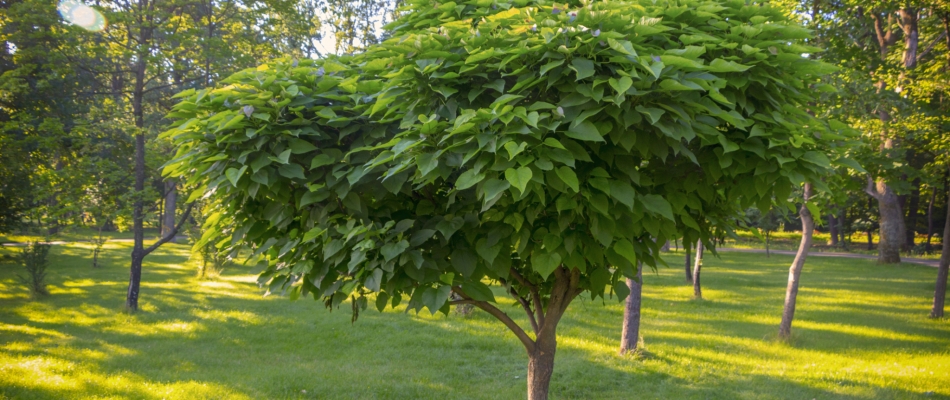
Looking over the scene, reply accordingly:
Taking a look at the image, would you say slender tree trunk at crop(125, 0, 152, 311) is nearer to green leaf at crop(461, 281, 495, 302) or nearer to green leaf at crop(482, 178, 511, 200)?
green leaf at crop(461, 281, 495, 302)

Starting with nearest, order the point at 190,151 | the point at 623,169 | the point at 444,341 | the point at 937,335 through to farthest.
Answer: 1. the point at 623,169
2. the point at 190,151
3. the point at 444,341
4. the point at 937,335

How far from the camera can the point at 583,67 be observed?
217 cm

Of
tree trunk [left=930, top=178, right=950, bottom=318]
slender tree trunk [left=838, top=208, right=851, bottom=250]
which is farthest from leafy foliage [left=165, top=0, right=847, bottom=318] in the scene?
slender tree trunk [left=838, top=208, right=851, bottom=250]

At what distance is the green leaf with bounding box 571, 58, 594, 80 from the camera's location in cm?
212

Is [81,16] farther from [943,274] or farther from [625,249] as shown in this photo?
[943,274]

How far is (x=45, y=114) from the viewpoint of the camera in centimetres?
1611

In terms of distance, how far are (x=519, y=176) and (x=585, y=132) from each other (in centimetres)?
31

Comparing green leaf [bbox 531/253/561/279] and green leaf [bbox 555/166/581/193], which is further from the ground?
green leaf [bbox 555/166/581/193]

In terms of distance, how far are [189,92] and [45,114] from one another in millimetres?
16694

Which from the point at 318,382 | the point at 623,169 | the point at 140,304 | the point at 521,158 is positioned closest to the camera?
the point at 521,158

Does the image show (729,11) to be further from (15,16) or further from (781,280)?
(781,280)

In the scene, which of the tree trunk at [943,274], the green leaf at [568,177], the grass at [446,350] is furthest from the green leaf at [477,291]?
the tree trunk at [943,274]

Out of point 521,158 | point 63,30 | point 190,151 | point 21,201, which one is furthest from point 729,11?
point 21,201

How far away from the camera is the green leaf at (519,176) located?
199 cm
